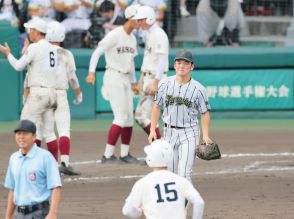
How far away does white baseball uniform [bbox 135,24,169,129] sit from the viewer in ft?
45.9

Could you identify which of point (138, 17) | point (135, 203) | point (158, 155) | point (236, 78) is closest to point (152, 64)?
point (138, 17)

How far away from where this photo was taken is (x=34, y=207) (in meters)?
7.87

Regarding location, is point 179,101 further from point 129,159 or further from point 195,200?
point 129,159

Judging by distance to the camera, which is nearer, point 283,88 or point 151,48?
A: point 151,48

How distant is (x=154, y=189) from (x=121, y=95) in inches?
273

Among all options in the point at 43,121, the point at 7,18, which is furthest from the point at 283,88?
the point at 43,121

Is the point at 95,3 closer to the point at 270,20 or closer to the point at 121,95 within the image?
the point at 270,20

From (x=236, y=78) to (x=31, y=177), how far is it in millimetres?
11141

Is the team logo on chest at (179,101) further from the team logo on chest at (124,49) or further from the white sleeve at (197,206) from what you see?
the team logo on chest at (124,49)

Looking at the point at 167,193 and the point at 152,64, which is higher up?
the point at 167,193

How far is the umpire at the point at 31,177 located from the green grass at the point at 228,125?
9.50m

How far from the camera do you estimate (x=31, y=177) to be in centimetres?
782

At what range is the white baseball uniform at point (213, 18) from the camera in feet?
63.8

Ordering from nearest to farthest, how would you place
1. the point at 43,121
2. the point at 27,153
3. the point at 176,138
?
1. the point at 27,153
2. the point at 176,138
3. the point at 43,121
